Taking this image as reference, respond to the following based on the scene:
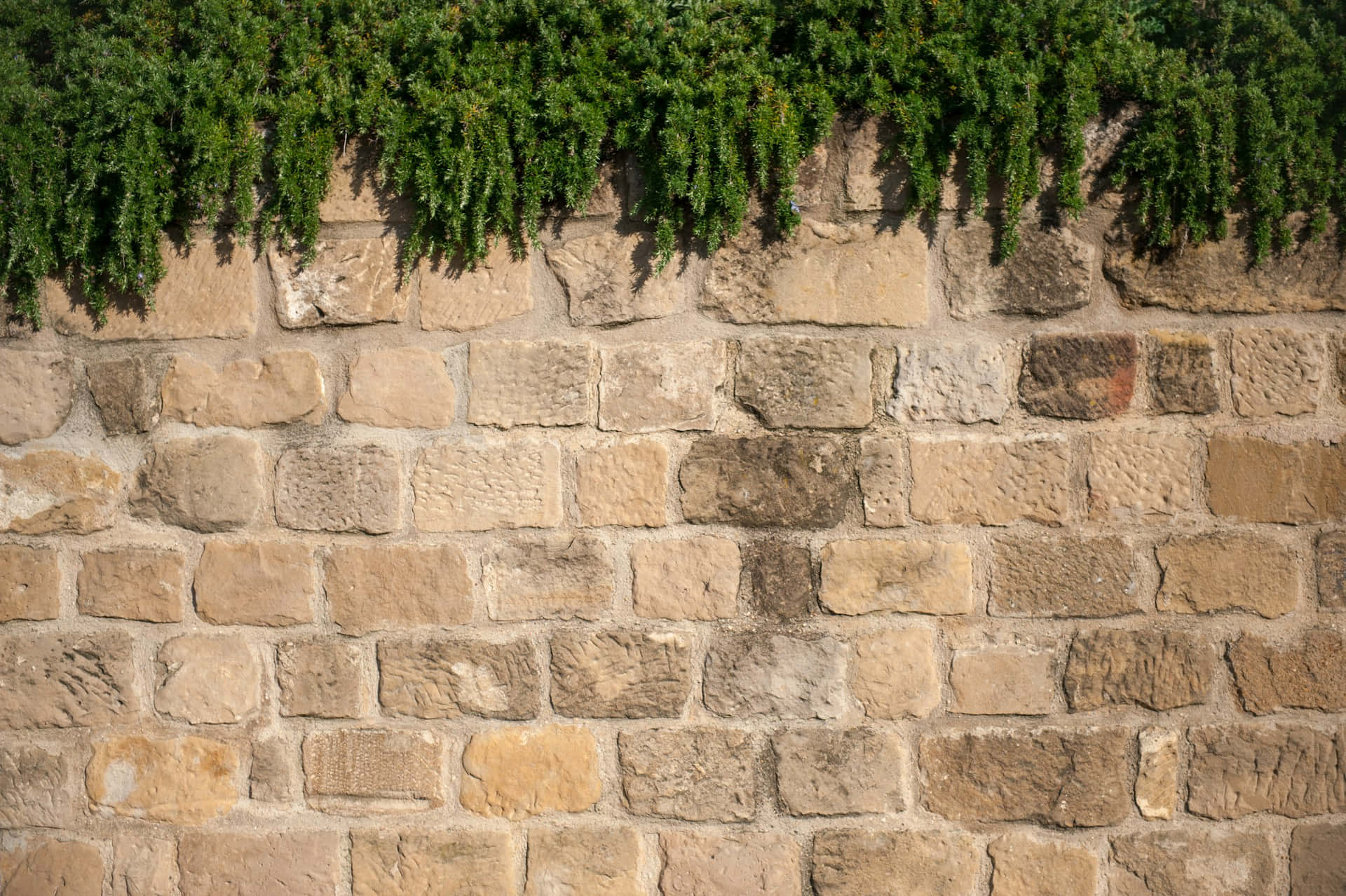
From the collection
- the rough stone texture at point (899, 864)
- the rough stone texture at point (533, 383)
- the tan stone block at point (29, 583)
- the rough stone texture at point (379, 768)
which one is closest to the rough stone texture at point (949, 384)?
the rough stone texture at point (533, 383)

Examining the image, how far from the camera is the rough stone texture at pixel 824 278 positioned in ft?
6.96

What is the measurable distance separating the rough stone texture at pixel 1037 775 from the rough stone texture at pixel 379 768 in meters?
1.12

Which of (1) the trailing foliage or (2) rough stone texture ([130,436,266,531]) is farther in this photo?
(2) rough stone texture ([130,436,266,531])

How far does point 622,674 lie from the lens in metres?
2.14

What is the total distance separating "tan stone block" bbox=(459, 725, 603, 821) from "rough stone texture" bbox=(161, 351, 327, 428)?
2.80 ft

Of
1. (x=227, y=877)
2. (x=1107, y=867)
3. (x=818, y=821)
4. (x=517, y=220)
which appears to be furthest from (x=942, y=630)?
(x=227, y=877)

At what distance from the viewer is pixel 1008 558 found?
212 cm

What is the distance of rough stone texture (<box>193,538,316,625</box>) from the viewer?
7.18ft

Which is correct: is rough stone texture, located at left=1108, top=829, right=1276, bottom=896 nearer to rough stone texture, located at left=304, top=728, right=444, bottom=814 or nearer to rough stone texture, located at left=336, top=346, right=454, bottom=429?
rough stone texture, located at left=304, top=728, right=444, bottom=814

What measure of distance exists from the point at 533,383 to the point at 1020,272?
3.64 feet

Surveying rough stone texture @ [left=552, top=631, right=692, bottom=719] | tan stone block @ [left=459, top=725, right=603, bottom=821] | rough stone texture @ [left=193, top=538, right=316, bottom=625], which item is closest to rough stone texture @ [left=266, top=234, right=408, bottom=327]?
rough stone texture @ [left=193, top=538, right=316, bottom=625]

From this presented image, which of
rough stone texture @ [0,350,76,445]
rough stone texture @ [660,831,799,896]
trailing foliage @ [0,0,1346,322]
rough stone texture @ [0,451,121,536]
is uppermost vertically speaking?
trailing foliage @ [0,0,1346,322]

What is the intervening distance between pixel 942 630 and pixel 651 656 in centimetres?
65

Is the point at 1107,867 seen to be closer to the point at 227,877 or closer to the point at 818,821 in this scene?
the point at 818,821
